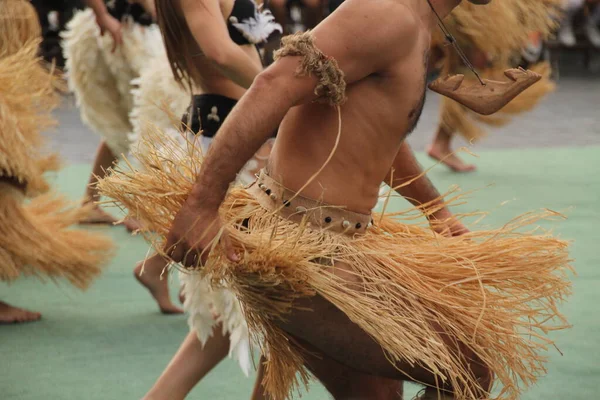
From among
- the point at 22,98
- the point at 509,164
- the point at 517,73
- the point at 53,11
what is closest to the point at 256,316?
the point at 517,73

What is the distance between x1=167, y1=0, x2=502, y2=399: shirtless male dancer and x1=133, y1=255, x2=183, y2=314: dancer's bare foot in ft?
5.68

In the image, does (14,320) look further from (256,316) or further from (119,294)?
(256,316)

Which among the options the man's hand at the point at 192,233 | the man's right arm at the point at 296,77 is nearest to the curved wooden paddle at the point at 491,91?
the man's right arm at the point at 296,77

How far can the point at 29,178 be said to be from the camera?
363 cm

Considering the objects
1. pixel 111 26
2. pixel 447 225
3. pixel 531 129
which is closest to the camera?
pixel 447 225

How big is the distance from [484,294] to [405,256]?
0.59 ft

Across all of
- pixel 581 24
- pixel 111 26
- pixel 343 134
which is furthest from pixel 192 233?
pixel 581 24

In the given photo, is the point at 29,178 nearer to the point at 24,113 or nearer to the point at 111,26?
the point at 24,113

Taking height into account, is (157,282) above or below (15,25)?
below

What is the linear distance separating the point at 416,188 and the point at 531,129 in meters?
6.56

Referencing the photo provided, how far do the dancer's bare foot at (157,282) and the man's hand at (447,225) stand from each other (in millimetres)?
1578

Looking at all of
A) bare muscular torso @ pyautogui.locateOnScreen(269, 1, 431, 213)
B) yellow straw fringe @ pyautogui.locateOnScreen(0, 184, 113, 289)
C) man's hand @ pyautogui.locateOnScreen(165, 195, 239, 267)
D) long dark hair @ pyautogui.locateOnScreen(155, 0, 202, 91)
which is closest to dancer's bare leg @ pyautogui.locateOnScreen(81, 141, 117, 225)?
yellow straw fringe @ pyautogui.locateOnScreen(0, 184, 113, 289)

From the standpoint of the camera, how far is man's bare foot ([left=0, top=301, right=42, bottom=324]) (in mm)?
3884

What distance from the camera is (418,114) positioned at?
214 centimetres
